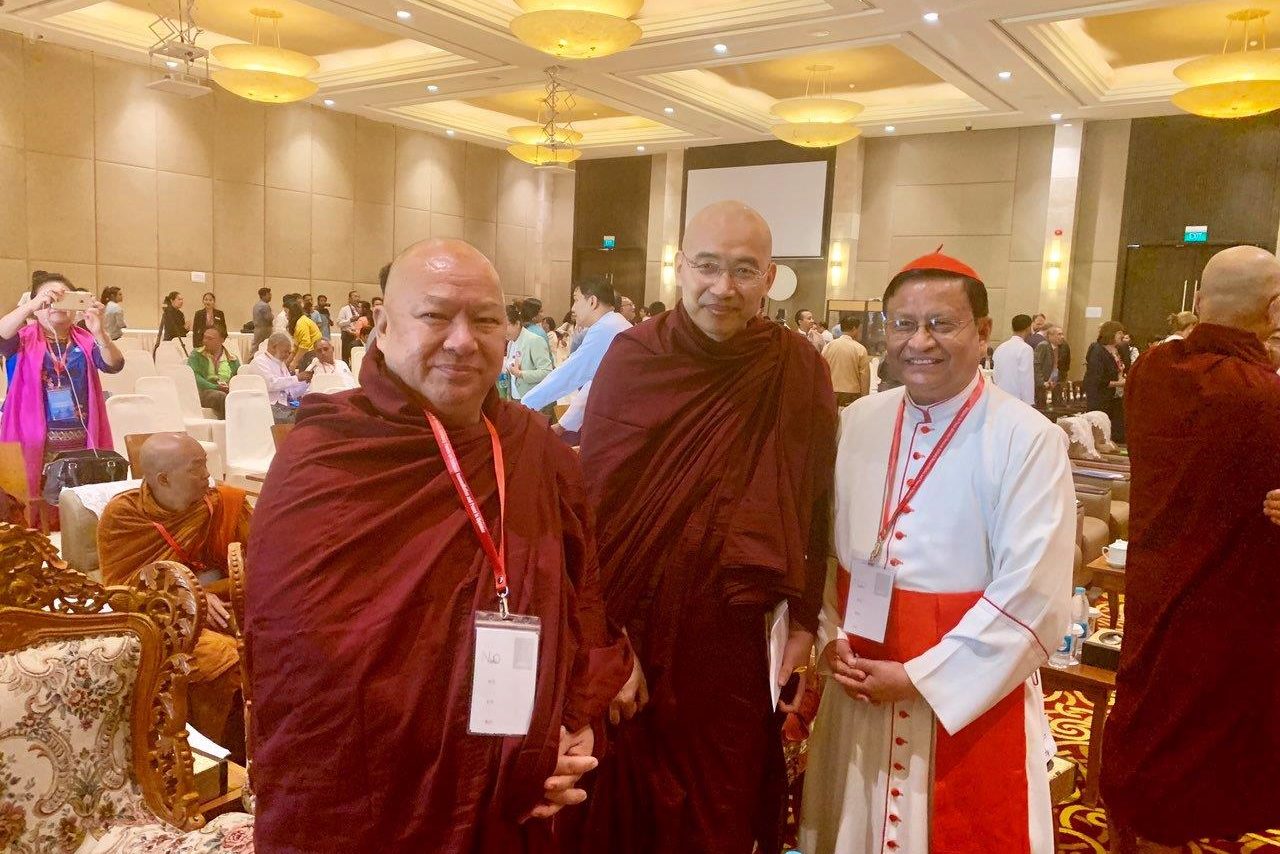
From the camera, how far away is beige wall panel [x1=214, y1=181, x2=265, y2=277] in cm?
1288

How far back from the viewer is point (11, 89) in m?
10.7

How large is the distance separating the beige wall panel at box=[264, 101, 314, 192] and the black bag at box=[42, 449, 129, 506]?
10.2 meters

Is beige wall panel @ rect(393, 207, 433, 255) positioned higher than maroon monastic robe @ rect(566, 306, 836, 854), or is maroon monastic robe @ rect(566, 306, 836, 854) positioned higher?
beige wall panel @ rect(393, 207, 433, 255)

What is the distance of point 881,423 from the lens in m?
1.92

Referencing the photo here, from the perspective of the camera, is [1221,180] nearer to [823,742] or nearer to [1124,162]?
[1124,162]

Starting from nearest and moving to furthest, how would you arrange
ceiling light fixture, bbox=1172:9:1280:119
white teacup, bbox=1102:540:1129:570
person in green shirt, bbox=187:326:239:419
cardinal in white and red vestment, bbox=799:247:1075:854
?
1. cardinal in white and red vestment, bbox=799:247:1075:854
2. white teacup, bbox=1102:540:1129:570
3. person in green shirt, bbox=187:326:239:419
4. ceiling light fixture, bbox=1172:9:1280:119

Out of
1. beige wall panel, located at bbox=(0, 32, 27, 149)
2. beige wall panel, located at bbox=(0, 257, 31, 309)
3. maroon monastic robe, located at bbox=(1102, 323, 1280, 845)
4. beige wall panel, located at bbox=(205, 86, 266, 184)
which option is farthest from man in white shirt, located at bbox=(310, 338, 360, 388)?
maroon monastic robe, located at bbox=(1102, 323, 1280, 845)

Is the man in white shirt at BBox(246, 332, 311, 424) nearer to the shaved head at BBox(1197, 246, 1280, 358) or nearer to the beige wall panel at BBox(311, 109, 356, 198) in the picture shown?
the shaved head at BBox(1197, 246, 1280, 358)

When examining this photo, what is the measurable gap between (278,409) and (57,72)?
727 centimetres

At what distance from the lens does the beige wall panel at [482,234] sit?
15930 millimetres

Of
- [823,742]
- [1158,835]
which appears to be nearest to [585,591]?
[823,742]

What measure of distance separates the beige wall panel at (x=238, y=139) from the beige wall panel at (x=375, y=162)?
1.55 metres

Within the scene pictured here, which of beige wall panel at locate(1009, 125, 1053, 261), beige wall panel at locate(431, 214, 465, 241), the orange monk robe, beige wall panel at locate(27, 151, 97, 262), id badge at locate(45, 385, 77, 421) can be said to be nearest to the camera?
the orange monk robe

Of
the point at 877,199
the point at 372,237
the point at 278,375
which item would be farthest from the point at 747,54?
the point at 372,237
